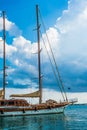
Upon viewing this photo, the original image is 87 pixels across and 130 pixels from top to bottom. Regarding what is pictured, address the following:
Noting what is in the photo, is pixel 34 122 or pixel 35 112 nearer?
pixel 34 122

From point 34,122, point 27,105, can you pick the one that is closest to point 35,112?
point 27,105

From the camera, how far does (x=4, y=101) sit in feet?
276

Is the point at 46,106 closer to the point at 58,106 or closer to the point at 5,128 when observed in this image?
the point at 58,106

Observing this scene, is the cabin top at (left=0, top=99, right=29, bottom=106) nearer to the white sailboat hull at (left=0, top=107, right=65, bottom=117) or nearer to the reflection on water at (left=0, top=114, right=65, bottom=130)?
the white sailboat hull at (left=0, top=107, right=65, bottom=117)

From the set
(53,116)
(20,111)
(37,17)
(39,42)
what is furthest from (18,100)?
(37,17)

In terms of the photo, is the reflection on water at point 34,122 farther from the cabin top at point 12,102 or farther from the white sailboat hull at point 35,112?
the cabin top at point 12,102

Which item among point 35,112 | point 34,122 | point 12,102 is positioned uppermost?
point 12,102

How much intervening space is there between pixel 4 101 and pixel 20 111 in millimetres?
4528

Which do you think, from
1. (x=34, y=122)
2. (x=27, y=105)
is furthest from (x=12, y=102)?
(x=34, y=122)

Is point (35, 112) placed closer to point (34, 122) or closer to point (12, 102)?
point (12, 102)

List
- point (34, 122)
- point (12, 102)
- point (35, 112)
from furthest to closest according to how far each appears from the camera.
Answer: point (35, 112) < point (12, 102) < point (34, 122)

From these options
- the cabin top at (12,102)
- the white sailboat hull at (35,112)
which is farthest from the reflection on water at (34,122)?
the cabin top at (12,102)

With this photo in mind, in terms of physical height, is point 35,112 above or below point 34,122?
above

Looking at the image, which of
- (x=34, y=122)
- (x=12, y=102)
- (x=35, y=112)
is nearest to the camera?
(x=34, y=122)
